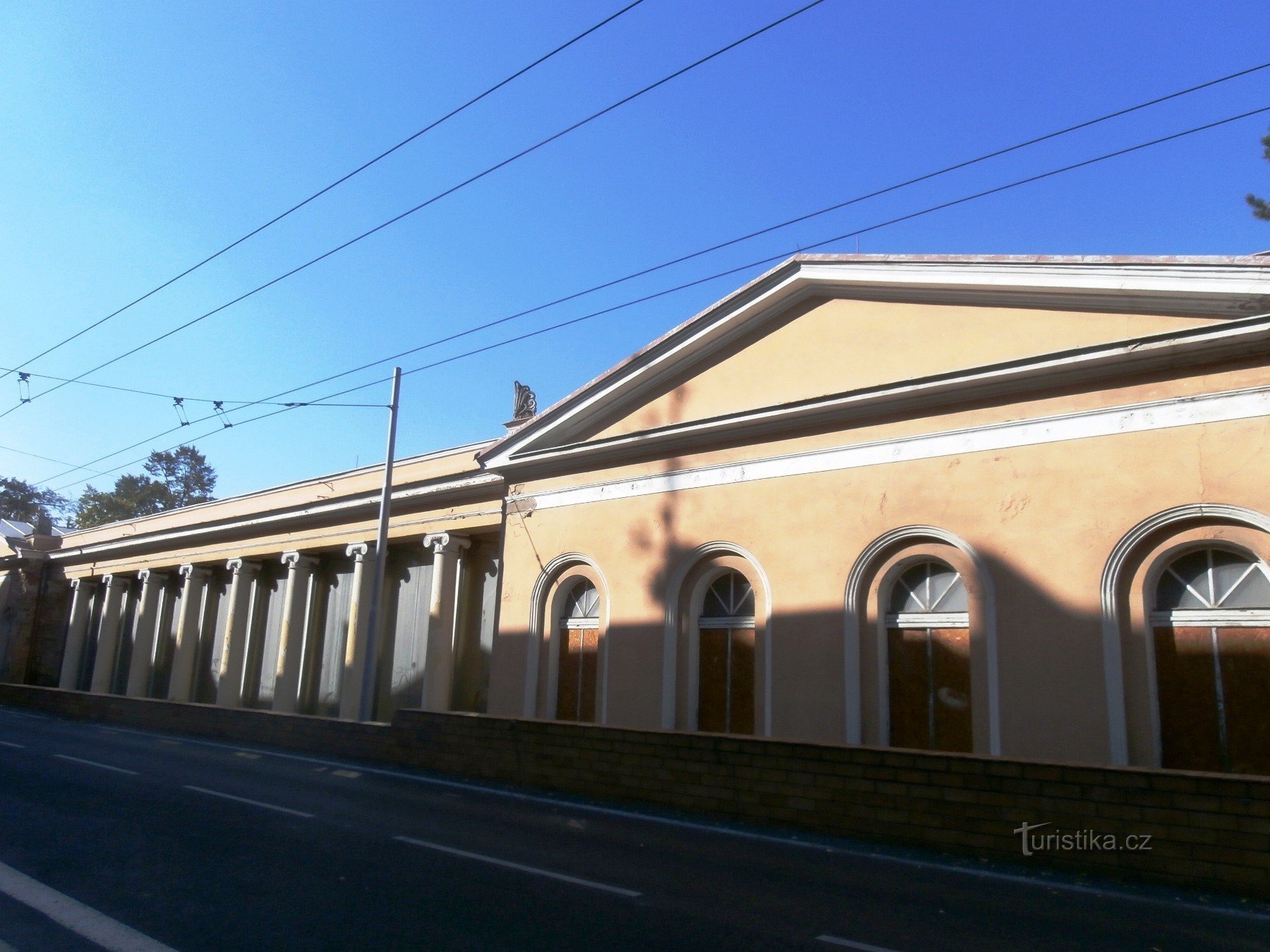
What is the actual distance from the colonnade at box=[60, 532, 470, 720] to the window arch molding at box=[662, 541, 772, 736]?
20.6 ft

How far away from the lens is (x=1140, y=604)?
10.9m

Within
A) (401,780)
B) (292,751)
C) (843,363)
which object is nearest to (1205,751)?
(843,363)

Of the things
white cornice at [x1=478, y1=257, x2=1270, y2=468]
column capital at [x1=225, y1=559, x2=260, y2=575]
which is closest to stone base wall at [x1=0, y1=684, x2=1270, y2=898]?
white cornice at [x1=478, y1=257, x2=1270, y2=468]

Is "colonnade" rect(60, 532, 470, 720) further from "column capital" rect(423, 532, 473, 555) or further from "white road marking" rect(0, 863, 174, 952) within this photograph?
"white road marking" rect(0, 863, 174, 952)

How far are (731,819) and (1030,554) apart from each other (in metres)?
4.83

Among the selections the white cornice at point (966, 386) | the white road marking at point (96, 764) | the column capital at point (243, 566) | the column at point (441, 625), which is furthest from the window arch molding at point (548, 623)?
the column capital at point (243, 566)

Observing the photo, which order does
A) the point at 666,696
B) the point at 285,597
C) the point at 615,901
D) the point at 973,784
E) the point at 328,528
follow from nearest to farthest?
1. the point at 615,901
2. the point at 973,784
3. the point at 666,696
4. the point at 328,528
5. the point at 285,597

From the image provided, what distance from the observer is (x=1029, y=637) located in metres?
11.5

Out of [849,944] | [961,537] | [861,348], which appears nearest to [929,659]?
[961,537]

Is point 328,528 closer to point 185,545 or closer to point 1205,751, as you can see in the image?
point 185,545

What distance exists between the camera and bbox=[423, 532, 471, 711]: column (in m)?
20.4

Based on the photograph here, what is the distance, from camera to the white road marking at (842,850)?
7637mm

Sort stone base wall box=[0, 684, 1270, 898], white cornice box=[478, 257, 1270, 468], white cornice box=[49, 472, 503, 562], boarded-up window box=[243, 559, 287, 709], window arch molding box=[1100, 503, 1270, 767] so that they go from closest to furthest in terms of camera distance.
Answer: stone base wall box=[0, 684, 1270, 898] < window arch molding box=[1100, 503, 1270, 767] < white cornice box=[478, 257, 1270, 468] < white cornice box=[49, 472, 503, 562] < boarded-up window box=[243, 559, 287, 709]

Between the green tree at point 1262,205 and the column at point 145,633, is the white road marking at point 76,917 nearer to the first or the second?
the green tree at point 1262,205
